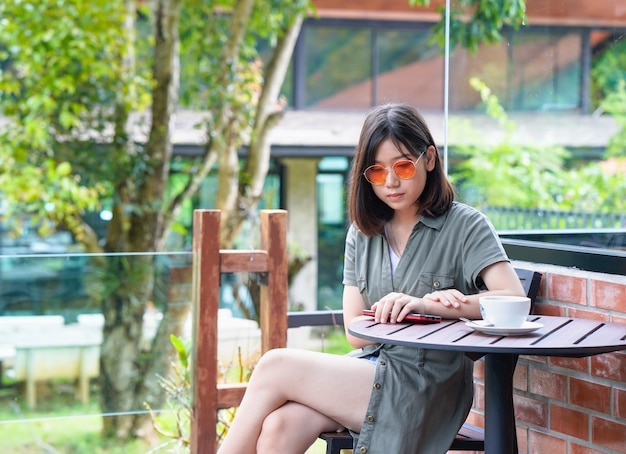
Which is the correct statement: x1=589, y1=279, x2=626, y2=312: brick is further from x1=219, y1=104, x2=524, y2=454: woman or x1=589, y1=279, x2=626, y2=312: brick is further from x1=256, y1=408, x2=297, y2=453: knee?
x1=256, y1=408, x2=297, y2=453: knee

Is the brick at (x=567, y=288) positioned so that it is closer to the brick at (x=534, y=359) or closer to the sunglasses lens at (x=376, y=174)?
the brick at (x=534, y=359)

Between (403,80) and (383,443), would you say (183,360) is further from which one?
(403,80)

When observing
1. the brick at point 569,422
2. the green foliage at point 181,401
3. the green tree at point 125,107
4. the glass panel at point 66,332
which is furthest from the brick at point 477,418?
the green tree at point 125,107

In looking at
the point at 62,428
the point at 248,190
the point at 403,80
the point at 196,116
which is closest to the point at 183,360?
the point at 62,428

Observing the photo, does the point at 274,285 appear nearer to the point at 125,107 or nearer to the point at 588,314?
the point at 588,314

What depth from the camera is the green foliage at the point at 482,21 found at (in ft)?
12.3

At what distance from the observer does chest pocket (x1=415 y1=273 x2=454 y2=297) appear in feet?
7.89

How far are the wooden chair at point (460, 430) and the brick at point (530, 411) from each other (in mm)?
144

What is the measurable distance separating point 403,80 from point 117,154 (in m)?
5.30

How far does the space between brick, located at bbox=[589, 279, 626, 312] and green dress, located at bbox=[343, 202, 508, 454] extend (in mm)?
334

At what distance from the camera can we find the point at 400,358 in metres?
2.33

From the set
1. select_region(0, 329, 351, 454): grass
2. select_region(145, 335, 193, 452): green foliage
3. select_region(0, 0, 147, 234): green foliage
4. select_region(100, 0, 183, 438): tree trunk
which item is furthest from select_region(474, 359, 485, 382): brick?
select_region(0, 0, 147, 234): green foliage

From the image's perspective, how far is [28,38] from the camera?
6316 mm

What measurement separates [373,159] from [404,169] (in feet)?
0.31
